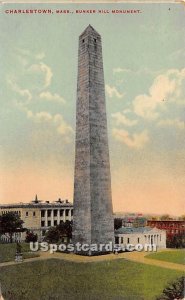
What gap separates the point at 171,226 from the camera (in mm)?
6023

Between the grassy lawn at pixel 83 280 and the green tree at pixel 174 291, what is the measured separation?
6cm

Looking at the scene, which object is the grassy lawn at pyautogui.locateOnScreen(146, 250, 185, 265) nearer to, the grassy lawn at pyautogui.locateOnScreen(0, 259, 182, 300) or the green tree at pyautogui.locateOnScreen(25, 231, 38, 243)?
the grassy lawn at pyautogui.locateOnScreen(0, 259, 182, 300)

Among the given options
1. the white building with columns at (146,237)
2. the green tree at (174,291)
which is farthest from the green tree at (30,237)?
the green tree at (174,291)

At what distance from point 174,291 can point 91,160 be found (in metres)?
2.18

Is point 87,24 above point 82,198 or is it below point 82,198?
above

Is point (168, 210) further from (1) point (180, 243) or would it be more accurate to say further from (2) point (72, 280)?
(2) point (72, 280)

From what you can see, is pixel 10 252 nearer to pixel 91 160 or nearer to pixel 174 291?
pixel 91 160

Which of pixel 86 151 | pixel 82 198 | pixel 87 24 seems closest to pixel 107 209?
pixel 82 198

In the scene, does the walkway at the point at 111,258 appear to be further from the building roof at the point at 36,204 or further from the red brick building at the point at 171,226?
the building roof at the point at 36,204

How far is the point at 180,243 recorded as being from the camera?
6.04m

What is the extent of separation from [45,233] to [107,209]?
40.3 inches

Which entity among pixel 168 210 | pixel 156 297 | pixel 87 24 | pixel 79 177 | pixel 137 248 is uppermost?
pixel 87 24

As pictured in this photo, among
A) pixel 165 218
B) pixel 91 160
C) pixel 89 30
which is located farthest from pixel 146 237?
pixel 89 30

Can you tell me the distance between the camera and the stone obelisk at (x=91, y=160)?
6.43 meters
